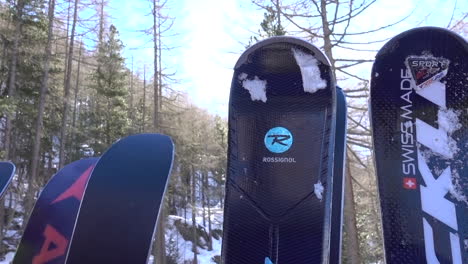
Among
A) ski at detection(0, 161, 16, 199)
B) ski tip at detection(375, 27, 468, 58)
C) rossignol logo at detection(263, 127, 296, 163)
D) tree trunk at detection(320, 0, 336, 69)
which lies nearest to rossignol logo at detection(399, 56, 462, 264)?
ski tip at detection(375, 27, 468, 58)

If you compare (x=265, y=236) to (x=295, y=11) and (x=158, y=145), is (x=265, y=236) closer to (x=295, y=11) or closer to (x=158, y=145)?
(x=158, y=145)

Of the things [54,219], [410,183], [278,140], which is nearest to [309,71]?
[278,140]

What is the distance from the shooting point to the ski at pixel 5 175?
148 inches

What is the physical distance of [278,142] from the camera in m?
3.03

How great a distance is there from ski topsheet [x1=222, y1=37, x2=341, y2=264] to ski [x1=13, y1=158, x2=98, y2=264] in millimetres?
1365

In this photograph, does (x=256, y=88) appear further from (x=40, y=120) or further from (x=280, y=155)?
(x=40, y=120)

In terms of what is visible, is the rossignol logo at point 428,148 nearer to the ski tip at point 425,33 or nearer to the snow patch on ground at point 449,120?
the snow patch on ground at point 449,120

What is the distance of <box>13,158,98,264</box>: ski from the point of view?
11.2 ft

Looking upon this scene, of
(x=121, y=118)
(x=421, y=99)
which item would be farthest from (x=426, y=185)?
(x=121, y=118)

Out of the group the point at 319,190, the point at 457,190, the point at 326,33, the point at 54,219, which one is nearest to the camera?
the point at 457,190

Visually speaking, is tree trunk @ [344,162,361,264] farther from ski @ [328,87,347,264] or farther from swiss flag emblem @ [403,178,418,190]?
swiss flag emblem @ [403,178,418,190]

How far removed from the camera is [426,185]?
2.62 m

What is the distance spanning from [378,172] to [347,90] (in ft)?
19.7

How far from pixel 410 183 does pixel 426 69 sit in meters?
0.76
